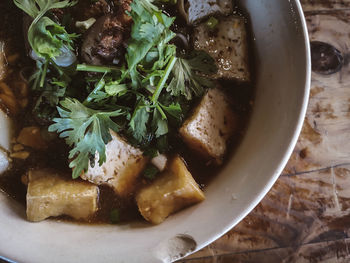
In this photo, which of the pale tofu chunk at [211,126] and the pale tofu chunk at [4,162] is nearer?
the pale tofu chunk at [211,126]

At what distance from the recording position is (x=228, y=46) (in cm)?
210

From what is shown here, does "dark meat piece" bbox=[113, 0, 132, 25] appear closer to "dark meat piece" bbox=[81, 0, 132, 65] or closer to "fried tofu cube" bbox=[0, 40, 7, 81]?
"dark meat piece" bbox=[81, 0, 132, 65]

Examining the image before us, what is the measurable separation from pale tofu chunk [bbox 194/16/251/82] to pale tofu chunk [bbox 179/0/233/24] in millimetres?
49

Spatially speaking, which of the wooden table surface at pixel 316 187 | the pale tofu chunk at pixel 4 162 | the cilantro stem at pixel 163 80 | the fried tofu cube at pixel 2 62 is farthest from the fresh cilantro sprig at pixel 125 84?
the wooden table surface at pixel 316 187

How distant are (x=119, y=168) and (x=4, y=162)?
0.62 metres

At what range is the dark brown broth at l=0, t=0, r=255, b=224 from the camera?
2.08 meters

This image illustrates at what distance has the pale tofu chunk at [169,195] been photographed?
1.95 meters

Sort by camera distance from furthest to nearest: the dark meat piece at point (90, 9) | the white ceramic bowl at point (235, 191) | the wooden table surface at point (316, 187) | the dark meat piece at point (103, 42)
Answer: the wooden table surface at point (316, 187)
the dark meat piece at point (90, 9)
the dark meat piece at point (103, 42)
the white ceramic bowl at point (235, 191)

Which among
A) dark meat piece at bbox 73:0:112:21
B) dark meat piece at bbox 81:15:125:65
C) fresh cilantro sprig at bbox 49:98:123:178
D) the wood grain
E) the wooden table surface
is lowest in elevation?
the wooden table surface

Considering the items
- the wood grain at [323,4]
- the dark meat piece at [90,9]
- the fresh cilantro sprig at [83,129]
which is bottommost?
the fresh cilantro sprig at [83,129]

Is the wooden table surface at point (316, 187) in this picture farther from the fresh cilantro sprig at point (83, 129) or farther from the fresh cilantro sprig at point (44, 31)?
the fresh cilantro sprig at point (44, 31)

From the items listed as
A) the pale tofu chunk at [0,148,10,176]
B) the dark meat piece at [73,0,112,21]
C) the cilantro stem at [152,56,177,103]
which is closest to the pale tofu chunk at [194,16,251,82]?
the cilantro stem at [152,56,177,103]

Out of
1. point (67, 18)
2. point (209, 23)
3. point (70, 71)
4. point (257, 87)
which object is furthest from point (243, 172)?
point (67, 18)

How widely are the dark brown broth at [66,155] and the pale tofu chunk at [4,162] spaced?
26mm
